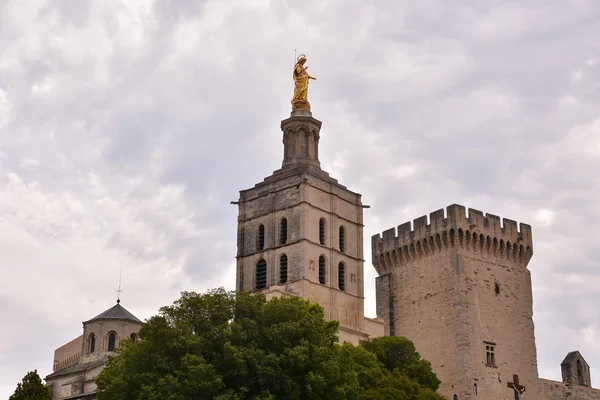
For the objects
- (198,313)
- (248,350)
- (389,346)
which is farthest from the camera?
(389,346)

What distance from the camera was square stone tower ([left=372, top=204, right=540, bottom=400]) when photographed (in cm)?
4944

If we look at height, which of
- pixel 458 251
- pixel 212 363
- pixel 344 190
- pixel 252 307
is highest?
pixel 344 190

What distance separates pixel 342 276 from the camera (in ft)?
178

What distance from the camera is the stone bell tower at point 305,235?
52094 mm

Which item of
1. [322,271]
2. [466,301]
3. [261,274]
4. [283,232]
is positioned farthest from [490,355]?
[261,274]

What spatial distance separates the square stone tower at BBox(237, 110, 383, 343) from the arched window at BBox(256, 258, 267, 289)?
0.06m

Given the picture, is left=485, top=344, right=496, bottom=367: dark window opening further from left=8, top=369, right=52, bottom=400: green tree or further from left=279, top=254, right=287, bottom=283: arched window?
left=8, top=369, right=52, bottom=400: green tree

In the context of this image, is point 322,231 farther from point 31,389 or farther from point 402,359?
point 31,389

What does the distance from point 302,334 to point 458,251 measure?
17536mm

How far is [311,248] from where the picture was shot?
52438mm

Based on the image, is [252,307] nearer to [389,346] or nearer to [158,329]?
[158,329]

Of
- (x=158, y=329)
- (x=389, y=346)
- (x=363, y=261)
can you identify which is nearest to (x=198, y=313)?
(x=158, y=329)

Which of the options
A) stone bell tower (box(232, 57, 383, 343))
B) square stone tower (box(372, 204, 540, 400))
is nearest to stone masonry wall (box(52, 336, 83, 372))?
stone bell tower (box(232, 57, 383, 343))

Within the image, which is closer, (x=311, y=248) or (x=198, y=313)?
(x=198, y=313)
